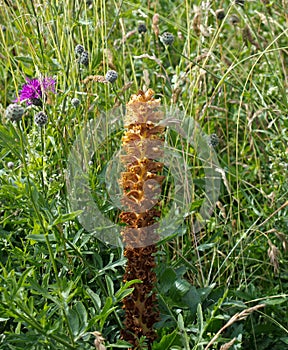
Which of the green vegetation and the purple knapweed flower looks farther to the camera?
the purple knapweed flower

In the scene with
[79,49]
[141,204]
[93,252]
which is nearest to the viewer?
[141,204]

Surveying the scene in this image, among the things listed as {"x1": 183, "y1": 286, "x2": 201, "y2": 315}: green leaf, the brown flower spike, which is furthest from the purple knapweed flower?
{"x1": 183, "y1": 286, "x2": 201, "y2": 315}: green leaf

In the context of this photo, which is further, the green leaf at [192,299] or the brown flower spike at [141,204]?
the green leaf at [192,299]

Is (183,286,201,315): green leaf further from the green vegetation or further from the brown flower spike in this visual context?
the brown flower spike

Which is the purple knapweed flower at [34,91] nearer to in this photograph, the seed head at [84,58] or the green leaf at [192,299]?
the seed head at [84,58]

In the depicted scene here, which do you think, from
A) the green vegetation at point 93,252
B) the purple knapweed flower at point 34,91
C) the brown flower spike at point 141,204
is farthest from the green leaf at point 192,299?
the purple knapweed flower at point 34,91

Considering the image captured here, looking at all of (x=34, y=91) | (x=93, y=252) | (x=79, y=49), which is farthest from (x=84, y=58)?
(x=93, y=252)

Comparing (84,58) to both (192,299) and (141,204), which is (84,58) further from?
(192,299)

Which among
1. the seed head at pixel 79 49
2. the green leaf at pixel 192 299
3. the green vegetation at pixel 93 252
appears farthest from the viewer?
the seed head at pixel 79 49

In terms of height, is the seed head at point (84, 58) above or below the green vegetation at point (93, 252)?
above
